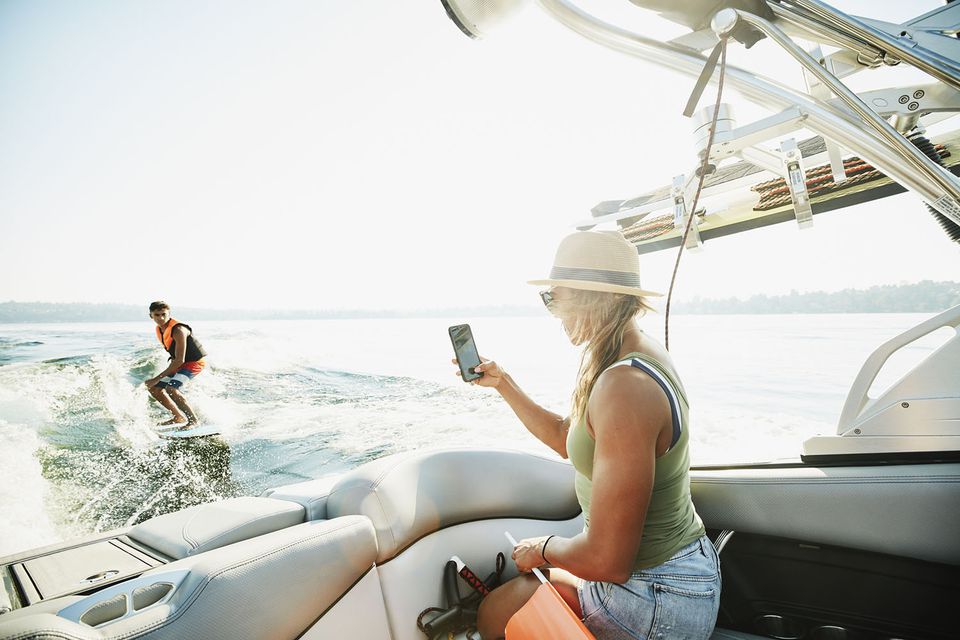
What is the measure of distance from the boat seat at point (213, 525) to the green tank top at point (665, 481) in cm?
92

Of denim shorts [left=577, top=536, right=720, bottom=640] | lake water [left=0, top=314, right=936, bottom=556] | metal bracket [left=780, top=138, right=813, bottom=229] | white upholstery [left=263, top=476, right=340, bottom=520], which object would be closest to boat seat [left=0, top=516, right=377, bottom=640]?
white upholstery [left=263, top=476, right=340, bottom=520]

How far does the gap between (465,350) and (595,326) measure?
59cm

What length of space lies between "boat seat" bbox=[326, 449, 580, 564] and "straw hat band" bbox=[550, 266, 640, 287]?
79 cm

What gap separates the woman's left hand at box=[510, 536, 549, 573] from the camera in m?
1.16

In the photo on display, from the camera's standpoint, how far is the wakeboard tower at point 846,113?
3.27 ft

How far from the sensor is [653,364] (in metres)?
1.02

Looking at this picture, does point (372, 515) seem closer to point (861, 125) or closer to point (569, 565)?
point (569, 565)

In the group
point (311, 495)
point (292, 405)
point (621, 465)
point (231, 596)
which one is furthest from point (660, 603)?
point (292, 405)

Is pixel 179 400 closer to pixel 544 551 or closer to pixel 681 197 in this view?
pixel 544 551

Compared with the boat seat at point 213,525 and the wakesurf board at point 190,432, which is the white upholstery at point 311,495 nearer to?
the boat seat at point 213,525

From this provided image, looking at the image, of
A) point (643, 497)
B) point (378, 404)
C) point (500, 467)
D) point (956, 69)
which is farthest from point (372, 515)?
point (378, 404)

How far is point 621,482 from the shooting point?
2.99 feet

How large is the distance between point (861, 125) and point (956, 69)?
177mm

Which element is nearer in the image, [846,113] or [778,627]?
[846,113]
